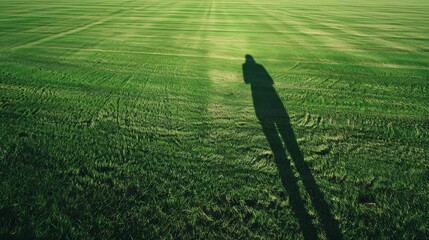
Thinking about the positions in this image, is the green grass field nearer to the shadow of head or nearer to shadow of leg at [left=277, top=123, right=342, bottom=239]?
shadow of leg at [left=277, top=123, right=342, bottom=239]

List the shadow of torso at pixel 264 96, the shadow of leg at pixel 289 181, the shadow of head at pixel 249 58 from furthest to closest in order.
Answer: the shadow of head at pixel 249 58 → the shadow of torso at pixel 264 96 → the shadow of leg at pixel 289 181

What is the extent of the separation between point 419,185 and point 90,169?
4.84 m

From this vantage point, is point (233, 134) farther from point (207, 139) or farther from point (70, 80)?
point (70, 80)

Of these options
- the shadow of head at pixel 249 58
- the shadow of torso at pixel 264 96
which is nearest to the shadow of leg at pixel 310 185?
the shadow of torso at pixel 264 96

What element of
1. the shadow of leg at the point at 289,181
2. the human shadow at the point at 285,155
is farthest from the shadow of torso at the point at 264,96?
the shadow of leg at the point at 289,181

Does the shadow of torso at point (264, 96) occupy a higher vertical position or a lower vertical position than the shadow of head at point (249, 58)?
lower

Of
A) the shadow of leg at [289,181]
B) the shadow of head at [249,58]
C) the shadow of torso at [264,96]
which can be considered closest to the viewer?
the shadow of leg at [289,181]

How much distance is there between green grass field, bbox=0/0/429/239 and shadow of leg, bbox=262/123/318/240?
2cm

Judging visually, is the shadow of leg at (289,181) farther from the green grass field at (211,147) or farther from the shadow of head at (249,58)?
the shadow of head at (249,58)

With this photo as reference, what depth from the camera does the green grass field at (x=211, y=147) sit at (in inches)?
112

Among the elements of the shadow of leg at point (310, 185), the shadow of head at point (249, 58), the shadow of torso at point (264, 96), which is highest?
the shadow of head at point (249, 58)

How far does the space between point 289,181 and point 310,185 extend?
0.29 m

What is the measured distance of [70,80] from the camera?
634 cm

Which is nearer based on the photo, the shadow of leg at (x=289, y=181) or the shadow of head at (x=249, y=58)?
the shadow of leg at (x=289, y=181)
